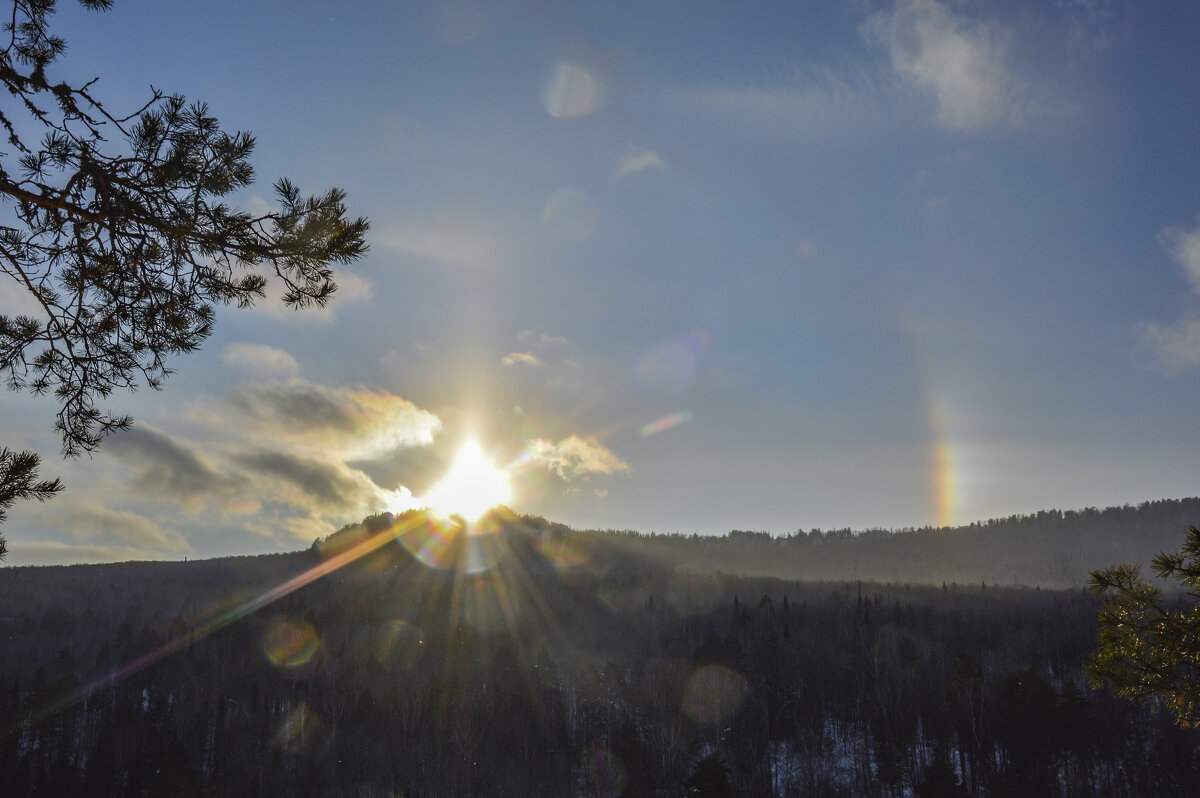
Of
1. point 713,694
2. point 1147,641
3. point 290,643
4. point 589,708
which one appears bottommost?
point 589,708

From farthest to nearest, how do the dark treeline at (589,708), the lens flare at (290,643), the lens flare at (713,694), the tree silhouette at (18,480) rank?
the lens flare at (290,643) → the lens flare at (713,694) → the dark treeline at (589,708) → the tree silhouette at (18,480)

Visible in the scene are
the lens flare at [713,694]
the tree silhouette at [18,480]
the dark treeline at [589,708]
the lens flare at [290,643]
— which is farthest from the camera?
the lens flare at [290,643]

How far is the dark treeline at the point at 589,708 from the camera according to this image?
93.4 meters

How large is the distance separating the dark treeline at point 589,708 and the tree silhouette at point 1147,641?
203 ft

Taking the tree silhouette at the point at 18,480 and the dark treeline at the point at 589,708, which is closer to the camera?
the tree silhouette at the point at 18,480

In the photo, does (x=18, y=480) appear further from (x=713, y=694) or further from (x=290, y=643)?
(x=290, y=643)

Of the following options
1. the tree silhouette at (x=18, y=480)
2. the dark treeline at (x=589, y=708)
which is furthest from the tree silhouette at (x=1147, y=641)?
the dark treeline at (x=589, y=708)

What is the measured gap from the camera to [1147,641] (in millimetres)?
10758

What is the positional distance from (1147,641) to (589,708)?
427ft

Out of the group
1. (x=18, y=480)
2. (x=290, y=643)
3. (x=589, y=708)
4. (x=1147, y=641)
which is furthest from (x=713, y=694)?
(x=18, y=480)

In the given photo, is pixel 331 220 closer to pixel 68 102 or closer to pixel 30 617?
pixel 68 102

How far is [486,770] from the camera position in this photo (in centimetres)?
10362

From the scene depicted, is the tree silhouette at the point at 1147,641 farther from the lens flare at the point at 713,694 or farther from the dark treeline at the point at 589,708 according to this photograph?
the lens flare at the point at 713,694

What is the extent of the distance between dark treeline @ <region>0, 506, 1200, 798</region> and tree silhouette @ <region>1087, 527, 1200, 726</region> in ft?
203
